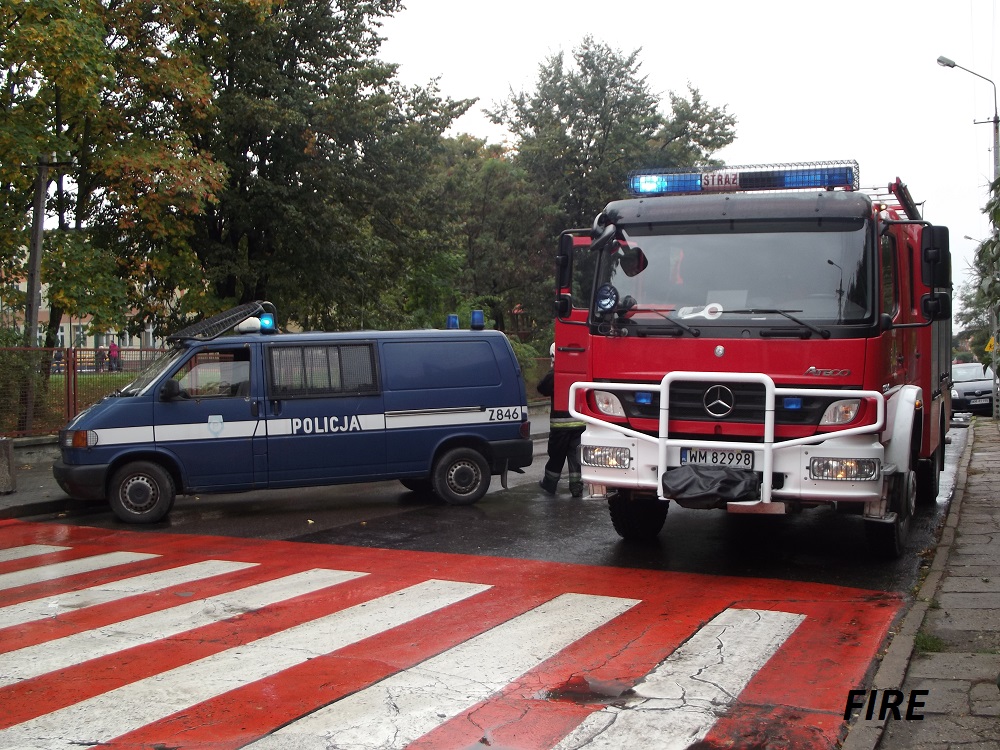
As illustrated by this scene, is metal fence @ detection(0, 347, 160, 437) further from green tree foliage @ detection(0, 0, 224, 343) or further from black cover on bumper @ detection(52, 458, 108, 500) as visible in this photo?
black cover on bumper @ detection(52, 458, 108, 500)

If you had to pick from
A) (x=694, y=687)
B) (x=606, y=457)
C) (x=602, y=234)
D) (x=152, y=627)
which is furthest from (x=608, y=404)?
(x=152, y=627)

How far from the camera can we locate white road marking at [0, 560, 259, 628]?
705cm

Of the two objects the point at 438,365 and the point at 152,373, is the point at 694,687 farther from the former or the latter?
the point at 152,373

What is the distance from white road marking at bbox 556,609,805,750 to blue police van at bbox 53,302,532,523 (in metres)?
5.66

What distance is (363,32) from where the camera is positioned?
23.7 metres

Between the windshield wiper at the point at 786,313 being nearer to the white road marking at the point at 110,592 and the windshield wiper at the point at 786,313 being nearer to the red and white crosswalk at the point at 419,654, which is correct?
the red and white crosswalk at the point at 419,654

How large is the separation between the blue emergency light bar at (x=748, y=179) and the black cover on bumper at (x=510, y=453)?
4195mm

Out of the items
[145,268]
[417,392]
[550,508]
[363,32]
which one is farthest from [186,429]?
[363,32]

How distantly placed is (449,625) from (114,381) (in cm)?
1136

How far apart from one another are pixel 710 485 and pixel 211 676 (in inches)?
149

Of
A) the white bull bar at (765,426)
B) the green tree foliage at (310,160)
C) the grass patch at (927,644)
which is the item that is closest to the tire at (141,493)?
the white bull bar at (765,426)

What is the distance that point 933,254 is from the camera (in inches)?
307

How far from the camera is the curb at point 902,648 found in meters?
4.55

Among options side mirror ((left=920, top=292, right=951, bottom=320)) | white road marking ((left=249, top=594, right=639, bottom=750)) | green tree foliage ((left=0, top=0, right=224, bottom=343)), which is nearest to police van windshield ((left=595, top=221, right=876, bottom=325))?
side mirror ((left=920, top=292, right=951, bottom=320))
